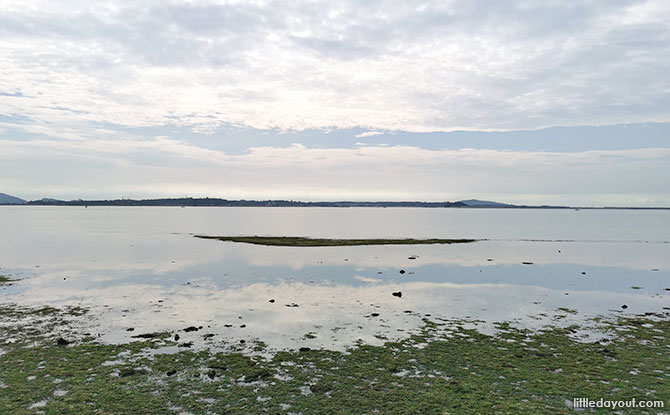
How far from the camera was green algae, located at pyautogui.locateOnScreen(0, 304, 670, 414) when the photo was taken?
16.7 m

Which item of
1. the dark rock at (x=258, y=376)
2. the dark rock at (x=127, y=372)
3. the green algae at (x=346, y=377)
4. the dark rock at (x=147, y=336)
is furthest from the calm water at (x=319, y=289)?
the dark rock at (x=127, y=372)

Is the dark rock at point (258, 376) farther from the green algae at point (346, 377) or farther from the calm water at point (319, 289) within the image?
the calm water at point (319, 289)

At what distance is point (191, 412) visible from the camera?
1616 centimetres

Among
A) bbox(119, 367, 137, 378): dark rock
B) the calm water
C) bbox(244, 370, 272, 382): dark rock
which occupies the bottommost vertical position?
the calm water

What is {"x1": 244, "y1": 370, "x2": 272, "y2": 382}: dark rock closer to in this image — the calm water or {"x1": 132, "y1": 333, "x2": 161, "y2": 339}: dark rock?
the calm water

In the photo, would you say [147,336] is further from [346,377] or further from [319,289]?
[319,289]

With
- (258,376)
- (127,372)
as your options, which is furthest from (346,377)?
(127,372)

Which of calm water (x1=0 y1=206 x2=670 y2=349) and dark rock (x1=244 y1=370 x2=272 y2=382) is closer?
dark rock (x1=244 y1=370 x2=272 y2=382)

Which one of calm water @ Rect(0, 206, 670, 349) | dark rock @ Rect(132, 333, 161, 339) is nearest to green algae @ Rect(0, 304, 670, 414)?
dark rock @ Rect(132, 333, 161, 339)

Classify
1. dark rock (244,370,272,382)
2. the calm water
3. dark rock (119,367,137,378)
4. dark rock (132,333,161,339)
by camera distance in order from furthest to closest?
the calm water
dark rock (132,333,161,339)
dark rock (119,367,137,378)
dark rock (244,370,272,382)

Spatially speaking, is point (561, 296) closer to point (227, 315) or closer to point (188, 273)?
point (227, 315)

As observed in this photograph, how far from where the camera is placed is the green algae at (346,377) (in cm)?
1669

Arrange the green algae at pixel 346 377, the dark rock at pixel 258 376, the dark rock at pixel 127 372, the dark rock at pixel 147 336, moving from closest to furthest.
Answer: the green algae at pixel 346 377, the dark rock at pixel 258 376, the dark rock at pixel 127 372, the dark rock at pixel 147 336

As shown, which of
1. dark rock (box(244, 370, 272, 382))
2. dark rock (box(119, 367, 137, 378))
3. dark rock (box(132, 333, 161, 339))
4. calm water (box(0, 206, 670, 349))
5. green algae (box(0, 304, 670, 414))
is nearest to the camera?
green algae (box(0, 304, 670, 414))
